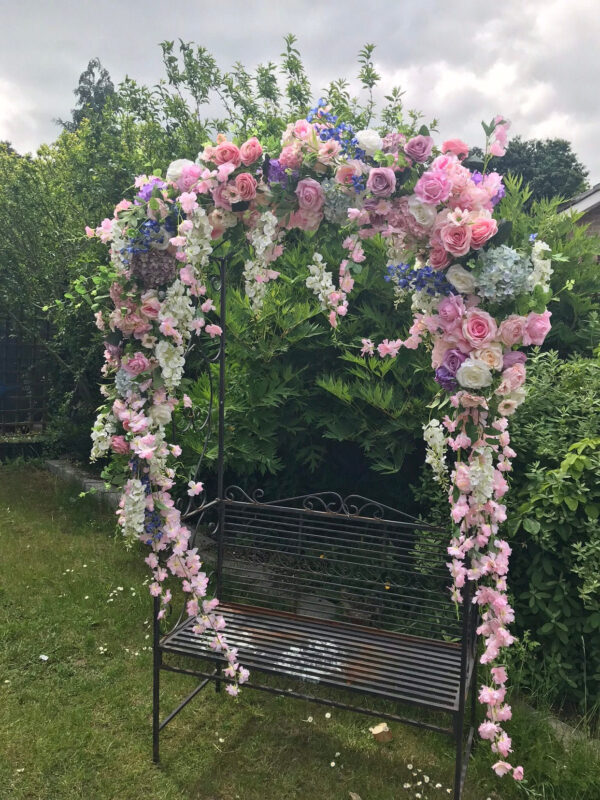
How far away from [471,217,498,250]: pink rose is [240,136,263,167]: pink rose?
86cm

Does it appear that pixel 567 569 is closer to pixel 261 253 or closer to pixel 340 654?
pixel 340 654

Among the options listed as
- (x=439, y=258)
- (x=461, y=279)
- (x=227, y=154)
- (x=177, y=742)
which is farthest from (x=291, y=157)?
(x=177, y=742)

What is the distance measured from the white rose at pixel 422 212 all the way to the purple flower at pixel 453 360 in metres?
0.42

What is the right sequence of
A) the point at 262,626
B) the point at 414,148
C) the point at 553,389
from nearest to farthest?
the point at 414,148, the point at 262,626, the point at 553,389

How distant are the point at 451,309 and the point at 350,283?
0.56 m

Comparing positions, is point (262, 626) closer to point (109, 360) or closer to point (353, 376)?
point (109, 360)

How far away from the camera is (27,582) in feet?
12.8

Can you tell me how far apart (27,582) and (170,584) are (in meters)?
0.97

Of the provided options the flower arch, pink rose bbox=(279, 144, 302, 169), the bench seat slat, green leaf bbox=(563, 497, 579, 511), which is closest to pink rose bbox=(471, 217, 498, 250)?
the flower arch

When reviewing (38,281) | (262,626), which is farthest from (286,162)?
(38,281)

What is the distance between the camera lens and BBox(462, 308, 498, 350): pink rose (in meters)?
1.75

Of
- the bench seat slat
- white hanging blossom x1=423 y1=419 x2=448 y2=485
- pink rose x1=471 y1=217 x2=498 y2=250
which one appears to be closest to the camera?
pink rose x1=471 y1=217 x2=498 y2=250

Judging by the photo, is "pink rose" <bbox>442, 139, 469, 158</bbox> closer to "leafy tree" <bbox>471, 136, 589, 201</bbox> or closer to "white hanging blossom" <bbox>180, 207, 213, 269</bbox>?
"white hanging blossom" <bbox>180, 207, 213, 269</bbox>

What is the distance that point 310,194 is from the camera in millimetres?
2092
